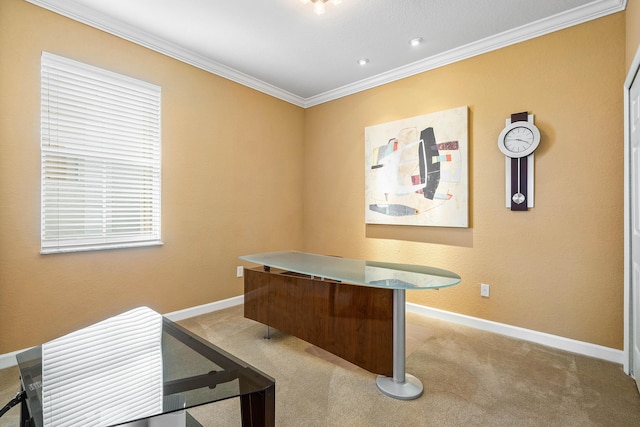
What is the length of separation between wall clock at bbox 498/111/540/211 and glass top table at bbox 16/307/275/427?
2.63m

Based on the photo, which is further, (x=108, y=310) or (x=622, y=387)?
(x=108, y=310)

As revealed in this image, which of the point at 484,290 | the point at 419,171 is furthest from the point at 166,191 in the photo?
the point at 484,290

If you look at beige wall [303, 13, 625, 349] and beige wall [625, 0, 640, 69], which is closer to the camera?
beige wall [625, 0, 640, 69]

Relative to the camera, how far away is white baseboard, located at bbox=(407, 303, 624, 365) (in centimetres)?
231

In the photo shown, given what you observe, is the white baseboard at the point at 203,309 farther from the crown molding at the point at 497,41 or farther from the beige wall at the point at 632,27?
the beige wall at the point at 632,27

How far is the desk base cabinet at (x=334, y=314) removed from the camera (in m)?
1.93

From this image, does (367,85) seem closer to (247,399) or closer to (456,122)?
(456,122)

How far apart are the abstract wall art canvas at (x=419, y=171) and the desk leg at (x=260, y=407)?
101 inches

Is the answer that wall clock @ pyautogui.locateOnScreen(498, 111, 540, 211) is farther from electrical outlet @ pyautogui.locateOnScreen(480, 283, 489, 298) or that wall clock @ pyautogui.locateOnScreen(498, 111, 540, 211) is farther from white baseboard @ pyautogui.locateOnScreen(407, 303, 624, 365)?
white baseboard @ pyautogui.locateOnScreen(407, 303, 624, 365)

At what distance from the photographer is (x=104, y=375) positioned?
1266 mm

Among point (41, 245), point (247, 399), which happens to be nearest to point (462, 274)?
point (247, 399)

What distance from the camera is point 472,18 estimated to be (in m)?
2.53

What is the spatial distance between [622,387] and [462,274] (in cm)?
131

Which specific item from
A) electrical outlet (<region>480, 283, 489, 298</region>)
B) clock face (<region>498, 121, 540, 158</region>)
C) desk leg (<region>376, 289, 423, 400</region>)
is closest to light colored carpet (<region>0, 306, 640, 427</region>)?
desk leg (<region>376, 289, 423, 400</region>)
